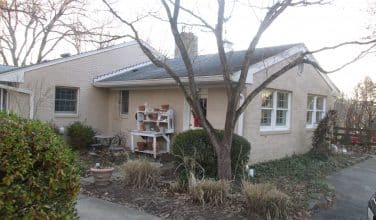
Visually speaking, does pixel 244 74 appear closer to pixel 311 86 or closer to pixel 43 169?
pixel 43 169

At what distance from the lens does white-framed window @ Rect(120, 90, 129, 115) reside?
15.3 meters

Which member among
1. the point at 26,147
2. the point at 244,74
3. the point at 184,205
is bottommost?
the point at 184,205

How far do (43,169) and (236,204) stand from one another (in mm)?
4434

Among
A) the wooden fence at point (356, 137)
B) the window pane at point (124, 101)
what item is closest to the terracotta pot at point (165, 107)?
the window pane at point (124, 101)

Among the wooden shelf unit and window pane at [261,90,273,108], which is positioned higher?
window pane at [261,90,273,108]

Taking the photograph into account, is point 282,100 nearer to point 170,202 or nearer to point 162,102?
point 162,102

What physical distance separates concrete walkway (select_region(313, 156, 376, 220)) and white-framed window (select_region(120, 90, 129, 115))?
8.50 meters

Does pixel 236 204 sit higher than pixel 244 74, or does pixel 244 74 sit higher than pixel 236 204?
pixel 244 74

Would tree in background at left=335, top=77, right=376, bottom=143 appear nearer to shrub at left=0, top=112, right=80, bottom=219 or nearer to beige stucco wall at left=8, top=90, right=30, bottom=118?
beige stucco wall at left=8, top=90, right=30, bottom=118

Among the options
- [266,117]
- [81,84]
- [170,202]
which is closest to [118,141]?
[81,84]

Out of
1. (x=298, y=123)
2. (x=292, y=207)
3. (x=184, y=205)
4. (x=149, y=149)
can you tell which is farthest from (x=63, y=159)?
(x=298, y=123)

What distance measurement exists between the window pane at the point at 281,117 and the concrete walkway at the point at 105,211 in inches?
312

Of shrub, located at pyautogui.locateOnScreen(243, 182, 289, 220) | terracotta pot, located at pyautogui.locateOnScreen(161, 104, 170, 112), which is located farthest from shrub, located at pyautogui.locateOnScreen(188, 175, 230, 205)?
terracotta pot, located at pyautogui.locateOnScreen(161, 104, 170, 112)

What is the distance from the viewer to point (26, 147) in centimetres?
304
